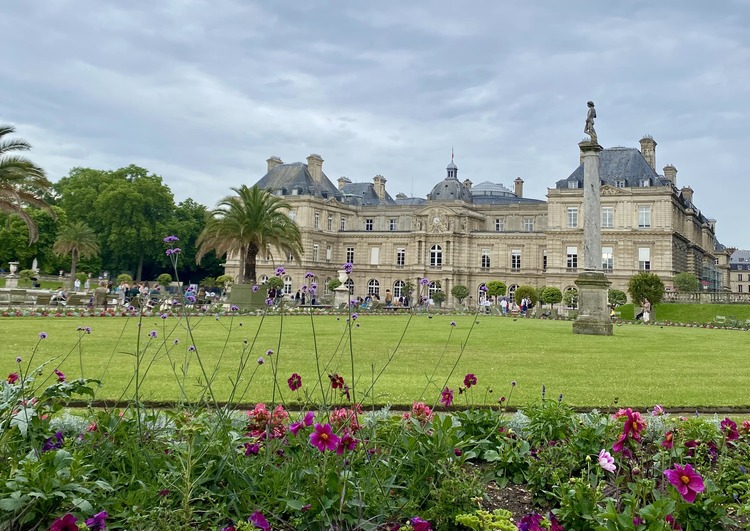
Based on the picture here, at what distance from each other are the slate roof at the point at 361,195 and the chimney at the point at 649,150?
32626 millimetres

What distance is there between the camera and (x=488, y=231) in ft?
233

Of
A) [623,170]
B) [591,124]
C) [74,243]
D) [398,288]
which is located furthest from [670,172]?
[74,243]

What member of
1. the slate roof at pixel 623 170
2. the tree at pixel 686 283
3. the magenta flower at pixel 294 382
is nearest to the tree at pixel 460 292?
the slate roof at pixel 623 170

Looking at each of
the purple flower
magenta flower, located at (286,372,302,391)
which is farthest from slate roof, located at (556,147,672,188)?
the purple flower

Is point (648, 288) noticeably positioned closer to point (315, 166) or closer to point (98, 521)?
point (98, 521)

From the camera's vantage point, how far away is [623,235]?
2304 inches

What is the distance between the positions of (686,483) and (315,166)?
2973 inches

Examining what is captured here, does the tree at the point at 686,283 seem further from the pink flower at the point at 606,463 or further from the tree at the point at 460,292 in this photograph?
the pink flower at the point at 606,463

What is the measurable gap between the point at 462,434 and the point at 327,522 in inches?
68.9

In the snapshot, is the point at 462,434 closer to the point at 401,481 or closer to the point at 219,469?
the point at 401,481

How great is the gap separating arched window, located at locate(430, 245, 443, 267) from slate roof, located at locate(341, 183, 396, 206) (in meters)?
13.7

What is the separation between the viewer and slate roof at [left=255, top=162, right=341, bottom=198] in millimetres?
73625

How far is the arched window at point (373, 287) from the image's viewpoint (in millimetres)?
74062

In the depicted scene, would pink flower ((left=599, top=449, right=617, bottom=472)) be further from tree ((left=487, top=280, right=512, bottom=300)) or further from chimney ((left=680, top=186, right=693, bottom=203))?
chimney ((left=680, top=186, right=693, bottom=203))
